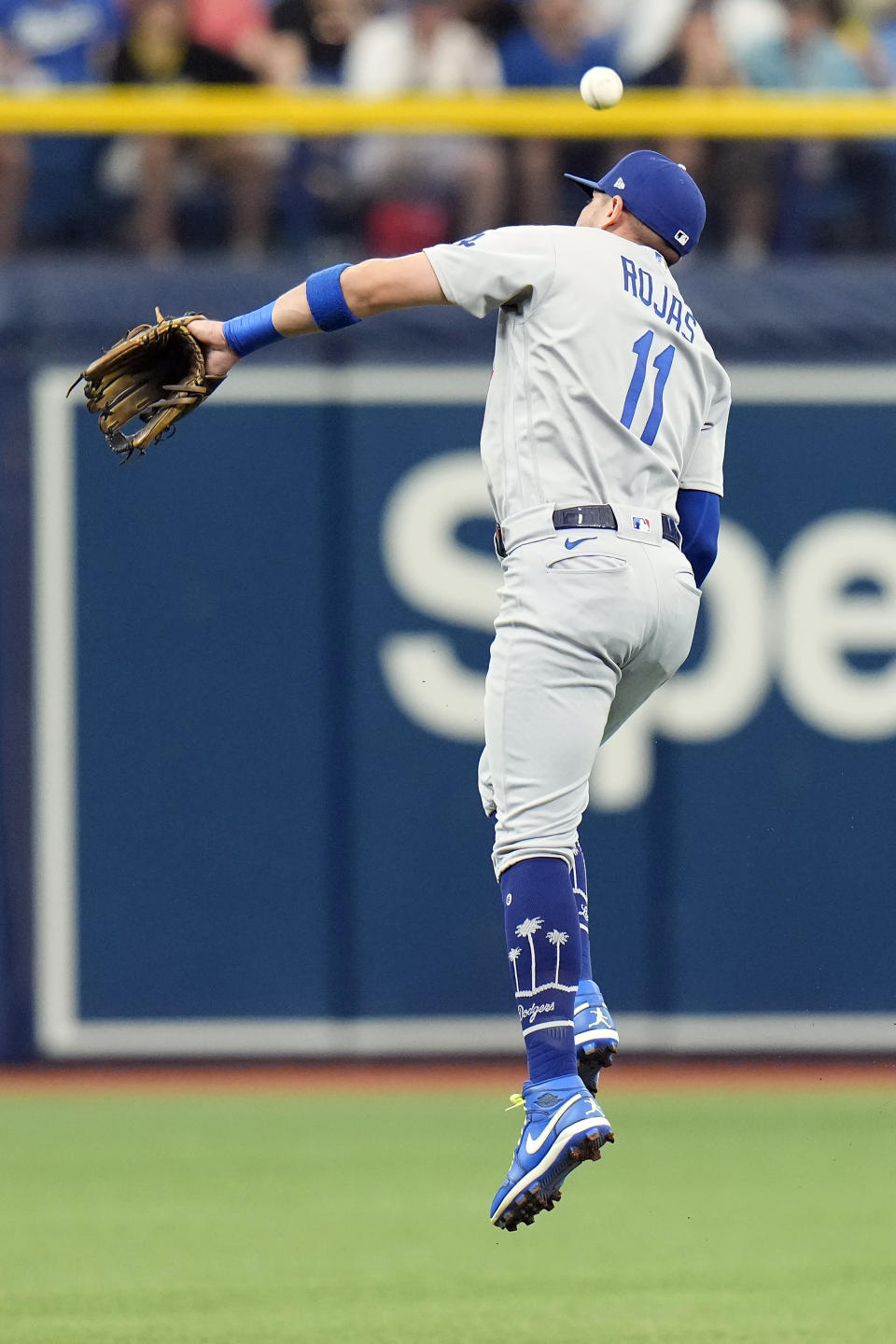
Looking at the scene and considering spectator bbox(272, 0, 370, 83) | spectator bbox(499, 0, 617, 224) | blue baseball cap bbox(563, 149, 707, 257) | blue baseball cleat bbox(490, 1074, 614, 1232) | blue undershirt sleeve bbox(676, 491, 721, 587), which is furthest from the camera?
spectator bbox(272, 0, 370, 83)

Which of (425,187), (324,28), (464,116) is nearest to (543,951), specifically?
(425,187)

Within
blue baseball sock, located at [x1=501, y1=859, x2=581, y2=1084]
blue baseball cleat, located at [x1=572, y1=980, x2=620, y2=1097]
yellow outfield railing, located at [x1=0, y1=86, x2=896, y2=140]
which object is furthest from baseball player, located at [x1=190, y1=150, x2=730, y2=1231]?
yellow outfield railing, located at [x1=0, y1=86, x2=896, y2=140]

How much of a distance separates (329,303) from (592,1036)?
64.1 inches

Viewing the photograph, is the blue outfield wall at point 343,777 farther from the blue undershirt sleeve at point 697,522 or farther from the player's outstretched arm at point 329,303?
the player's outstretched arm at point 329,303

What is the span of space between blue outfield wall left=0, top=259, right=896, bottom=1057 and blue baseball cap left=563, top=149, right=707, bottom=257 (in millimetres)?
4298

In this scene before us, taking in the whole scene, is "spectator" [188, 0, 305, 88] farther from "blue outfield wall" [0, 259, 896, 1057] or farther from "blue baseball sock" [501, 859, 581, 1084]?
"blue baseball sock" [501, 859, 581, 1084]

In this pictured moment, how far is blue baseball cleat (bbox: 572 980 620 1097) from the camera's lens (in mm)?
4723

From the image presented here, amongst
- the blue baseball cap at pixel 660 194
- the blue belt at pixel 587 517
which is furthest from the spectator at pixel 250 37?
the blue belt at pixel 587 517

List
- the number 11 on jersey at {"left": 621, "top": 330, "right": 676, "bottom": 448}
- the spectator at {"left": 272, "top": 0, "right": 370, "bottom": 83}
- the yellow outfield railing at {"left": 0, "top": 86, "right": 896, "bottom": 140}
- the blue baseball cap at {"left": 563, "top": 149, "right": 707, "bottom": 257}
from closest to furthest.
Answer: the number 11 on jersey at {"left": 621, "top": 330, "right": 676, "bottom": 448} < the blue baseball cap at {"left": 563, "top": 149, "right": 707, "bottom": 257} < the yellow outfield railing at {"left": 0, "top": 86, "right": 896, "bottom": 140} < the spectator at {"left": 272, "top": 0, "right": 370, "bottom": 83}

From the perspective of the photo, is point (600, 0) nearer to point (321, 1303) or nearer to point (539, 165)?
point (539, 165)

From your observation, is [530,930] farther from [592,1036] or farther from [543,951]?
[592,1036]

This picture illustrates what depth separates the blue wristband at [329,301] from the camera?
4.43 metres

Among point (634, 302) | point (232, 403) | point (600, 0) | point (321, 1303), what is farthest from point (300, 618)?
point (634, 302)

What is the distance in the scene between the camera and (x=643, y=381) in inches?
179
